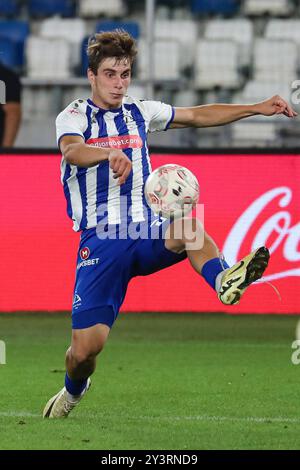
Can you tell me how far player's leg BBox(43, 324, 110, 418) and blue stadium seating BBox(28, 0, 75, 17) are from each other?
913 cm

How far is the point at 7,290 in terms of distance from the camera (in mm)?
11234

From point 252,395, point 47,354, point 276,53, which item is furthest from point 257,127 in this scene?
point 252,395

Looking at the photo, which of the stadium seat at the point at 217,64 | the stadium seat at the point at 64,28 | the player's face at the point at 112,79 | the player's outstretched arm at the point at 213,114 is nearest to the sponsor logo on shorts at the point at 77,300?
the player's face at the point at 112,79

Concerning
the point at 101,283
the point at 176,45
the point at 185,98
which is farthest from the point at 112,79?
the point at 176,45

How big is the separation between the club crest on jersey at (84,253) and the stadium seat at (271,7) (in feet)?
29.7

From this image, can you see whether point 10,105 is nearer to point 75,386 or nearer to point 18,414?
point 18,414

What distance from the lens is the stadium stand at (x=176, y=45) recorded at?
43.9 feet

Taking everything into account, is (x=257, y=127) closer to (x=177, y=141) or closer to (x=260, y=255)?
(x=177, y=141)

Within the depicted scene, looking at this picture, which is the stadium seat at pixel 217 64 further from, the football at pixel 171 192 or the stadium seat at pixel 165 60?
the football at pixel 171 192

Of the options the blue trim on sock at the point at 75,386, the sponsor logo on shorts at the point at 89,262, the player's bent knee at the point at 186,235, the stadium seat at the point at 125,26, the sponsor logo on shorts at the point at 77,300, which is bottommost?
the blue trim on sock at the point at 75,386

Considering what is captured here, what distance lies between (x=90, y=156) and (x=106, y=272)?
762 mm

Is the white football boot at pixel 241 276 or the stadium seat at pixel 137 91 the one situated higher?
the white football boot at pixel 241 276

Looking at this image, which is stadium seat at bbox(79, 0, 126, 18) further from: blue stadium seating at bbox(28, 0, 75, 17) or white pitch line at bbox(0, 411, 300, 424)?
white pitch line at bbox(0, 411, 300, 424)

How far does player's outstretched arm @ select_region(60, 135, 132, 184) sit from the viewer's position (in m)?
5.57
